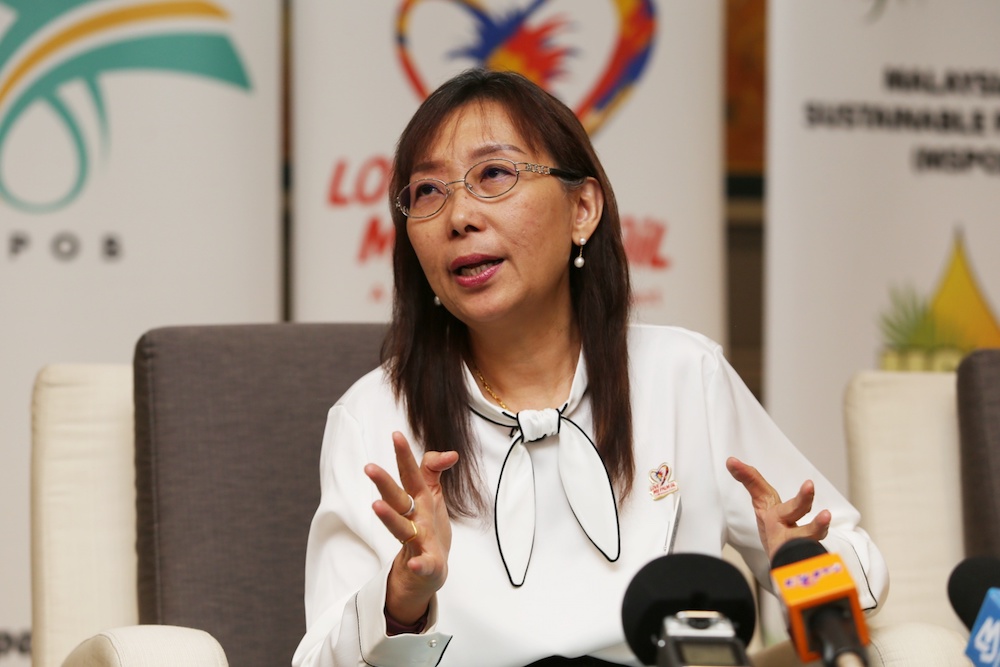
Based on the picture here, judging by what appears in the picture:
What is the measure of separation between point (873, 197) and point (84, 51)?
2163 mm

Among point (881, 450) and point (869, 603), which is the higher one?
point (881, 450)

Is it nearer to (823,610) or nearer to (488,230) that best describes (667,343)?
(488,230)

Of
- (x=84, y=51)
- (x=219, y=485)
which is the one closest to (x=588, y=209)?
(x=219, y=485)

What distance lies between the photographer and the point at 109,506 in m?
2.09

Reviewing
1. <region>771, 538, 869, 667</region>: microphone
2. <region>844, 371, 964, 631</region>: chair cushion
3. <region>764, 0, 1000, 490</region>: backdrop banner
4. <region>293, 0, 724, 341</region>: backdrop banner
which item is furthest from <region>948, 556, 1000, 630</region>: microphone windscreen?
<region>764, 0, 1000, 490</region>: backdrop banner

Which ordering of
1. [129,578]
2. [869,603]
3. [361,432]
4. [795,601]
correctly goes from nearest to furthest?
[795,601]
[869,603]
[361,432]
[129,578]

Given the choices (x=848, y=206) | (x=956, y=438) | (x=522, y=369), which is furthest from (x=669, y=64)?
(x=522, y=369)

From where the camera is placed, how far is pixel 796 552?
1.03 meters

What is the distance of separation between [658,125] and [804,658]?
259cm

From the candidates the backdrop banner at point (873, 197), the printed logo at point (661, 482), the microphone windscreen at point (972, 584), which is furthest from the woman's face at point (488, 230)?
the backdrop banner at point (873, 197)

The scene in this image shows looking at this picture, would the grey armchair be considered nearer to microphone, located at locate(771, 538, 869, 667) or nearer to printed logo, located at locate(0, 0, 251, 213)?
printed logo, located at locate(0, 0, 251, 213)

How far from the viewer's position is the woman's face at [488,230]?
5.82 feet

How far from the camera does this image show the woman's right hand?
54.7 inches

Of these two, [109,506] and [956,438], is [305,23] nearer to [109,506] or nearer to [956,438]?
[109,506]
